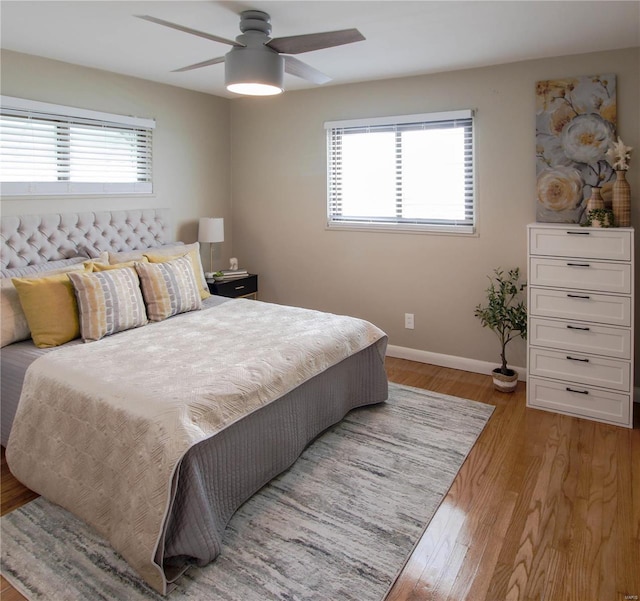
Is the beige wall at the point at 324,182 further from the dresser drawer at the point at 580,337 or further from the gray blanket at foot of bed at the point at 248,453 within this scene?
the gray blanket at foot of bed at the point at 248,453

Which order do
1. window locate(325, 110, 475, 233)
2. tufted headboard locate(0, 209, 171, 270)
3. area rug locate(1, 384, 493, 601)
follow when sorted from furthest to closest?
1. window locate(325, 110, 475, 233)
2. tufted headboard locate(0, 209, 171, 270)
3. area rug locate(1, 384, 493, 601)

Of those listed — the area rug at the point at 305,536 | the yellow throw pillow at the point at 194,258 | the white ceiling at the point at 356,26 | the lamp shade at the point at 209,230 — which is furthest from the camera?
the lamp shade at the point at 209,230

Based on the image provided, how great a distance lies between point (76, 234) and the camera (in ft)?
11.8

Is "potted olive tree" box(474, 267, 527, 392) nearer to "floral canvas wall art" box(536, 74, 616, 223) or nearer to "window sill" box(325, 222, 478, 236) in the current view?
"window sill" box(325, 222, 478, 236)

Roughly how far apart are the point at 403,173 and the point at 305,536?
3.00 m

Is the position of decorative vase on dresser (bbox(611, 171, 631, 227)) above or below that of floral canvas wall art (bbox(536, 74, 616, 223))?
below

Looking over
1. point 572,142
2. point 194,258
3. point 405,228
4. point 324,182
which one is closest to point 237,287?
point 194,258

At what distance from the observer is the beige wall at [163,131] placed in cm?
339

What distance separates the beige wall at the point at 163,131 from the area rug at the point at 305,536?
7.42 feet

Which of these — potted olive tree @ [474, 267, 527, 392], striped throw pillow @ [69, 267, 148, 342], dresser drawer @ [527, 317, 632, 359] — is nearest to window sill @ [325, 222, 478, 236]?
potted olive tree @ [474, 267, 527, 392]

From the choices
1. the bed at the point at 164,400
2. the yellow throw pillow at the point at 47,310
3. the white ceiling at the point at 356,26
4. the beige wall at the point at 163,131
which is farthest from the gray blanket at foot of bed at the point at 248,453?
the beige wall at the point at 163,131

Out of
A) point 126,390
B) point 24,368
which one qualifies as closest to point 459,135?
point 126,390

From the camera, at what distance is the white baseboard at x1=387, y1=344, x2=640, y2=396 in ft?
13.0

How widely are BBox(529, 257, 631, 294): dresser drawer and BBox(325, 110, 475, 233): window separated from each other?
78 cm
